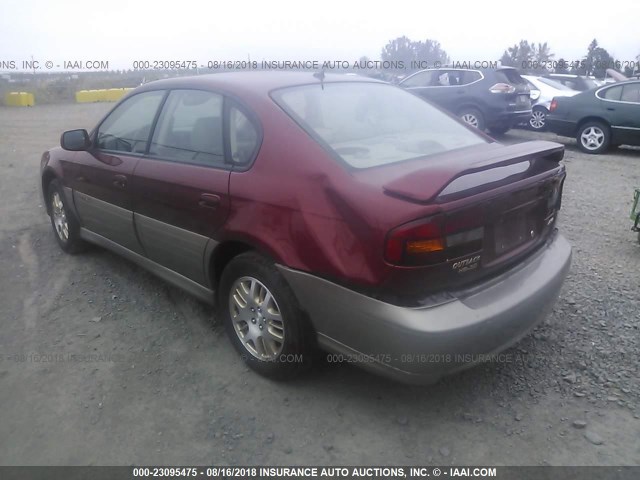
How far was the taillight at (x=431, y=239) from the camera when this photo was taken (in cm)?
229

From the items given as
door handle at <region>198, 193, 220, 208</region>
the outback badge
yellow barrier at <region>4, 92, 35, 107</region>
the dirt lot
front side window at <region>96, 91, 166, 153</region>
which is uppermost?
front side window at <region>96, 91, 166, 153</region>

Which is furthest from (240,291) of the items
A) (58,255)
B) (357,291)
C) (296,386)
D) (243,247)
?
(58,255)

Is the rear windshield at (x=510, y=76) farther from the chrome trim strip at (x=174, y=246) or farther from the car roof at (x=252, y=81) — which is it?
the chrome trim strip at (x=174, y=246)

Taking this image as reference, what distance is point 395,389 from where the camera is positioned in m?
2.93

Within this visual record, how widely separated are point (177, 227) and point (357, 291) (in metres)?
1.42

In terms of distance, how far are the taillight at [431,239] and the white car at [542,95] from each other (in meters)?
9.95

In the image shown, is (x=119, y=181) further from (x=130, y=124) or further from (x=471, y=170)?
(x=471, y=170)

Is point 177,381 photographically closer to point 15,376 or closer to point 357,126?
point 15,376

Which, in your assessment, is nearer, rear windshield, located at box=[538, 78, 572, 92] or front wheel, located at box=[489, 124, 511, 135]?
front wheel, located at box=[489, 124, 511, 135]

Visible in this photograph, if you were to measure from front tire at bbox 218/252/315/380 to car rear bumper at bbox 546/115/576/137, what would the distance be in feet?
30.2

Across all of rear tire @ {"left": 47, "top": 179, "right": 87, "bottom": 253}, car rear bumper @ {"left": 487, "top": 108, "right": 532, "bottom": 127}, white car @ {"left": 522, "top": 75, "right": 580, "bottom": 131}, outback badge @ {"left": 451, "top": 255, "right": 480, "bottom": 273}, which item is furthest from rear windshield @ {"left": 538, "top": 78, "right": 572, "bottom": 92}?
outback badge @ {"left": 451, "top": 255, "right": 480, "bottom": 273}

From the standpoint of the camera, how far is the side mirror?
420 cm

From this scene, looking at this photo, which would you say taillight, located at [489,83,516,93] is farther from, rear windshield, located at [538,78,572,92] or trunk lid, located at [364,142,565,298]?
trunk lid, located at [364,142,565,298]

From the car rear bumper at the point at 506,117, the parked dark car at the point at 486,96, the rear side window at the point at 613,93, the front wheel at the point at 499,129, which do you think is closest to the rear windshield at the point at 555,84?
the parked dark car at the point at 486,96
